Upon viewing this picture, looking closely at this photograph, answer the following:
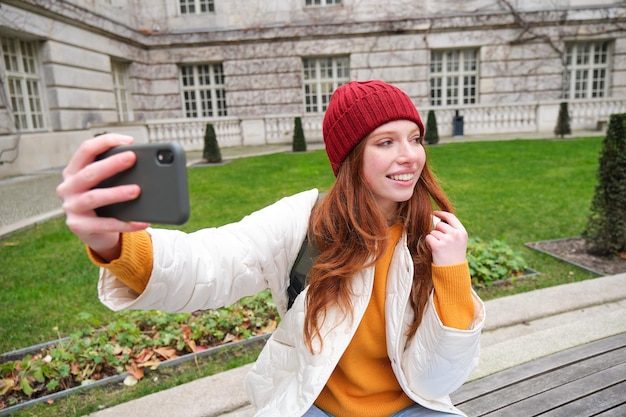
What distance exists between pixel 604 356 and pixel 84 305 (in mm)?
3820

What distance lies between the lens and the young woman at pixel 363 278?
59.9 inches

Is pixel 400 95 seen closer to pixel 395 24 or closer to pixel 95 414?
pixel 95 414

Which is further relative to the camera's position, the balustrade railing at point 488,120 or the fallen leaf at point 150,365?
the balustrade railing at point 488,120

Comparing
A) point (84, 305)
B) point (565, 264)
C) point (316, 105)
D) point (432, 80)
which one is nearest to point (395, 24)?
point (432, 80)

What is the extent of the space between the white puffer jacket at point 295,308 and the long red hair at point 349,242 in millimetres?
43

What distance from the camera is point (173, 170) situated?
0.87 m

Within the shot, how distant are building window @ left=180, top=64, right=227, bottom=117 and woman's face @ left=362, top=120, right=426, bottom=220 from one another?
19614mm

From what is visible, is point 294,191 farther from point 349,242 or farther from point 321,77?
point 321,77

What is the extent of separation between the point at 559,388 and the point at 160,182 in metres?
1.96

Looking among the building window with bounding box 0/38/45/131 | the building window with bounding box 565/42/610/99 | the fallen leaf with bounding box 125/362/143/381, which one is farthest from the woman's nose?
the building window with bounding box 565/42/610/99

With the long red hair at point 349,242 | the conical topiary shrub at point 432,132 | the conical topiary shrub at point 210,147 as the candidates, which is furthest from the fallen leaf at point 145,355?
the conical topiary shrub at point 432,132

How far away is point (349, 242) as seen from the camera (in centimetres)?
165

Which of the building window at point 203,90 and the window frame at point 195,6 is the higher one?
the window frame at point 195,6

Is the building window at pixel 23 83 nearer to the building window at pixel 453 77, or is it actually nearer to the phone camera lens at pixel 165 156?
the phone camera lens at pixel 165 156
